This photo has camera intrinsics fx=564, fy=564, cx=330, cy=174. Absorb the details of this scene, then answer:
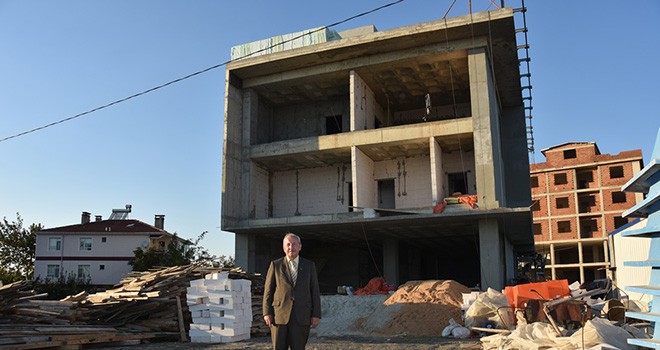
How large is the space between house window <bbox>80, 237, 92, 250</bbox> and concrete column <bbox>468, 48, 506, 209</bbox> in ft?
119

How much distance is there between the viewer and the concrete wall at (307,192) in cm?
2881

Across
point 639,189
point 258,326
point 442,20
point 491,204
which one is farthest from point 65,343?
point 442,20

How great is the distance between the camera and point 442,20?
74.2 feet

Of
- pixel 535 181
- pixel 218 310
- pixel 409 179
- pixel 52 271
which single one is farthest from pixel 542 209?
pixel 218 310

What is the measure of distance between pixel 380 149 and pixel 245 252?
816 cm

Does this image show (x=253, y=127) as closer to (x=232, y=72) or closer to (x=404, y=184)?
(x=232, y=72)

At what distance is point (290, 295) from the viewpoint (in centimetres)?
659

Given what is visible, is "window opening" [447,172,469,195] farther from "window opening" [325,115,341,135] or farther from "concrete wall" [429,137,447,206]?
"window opening" [325,115,341,135]

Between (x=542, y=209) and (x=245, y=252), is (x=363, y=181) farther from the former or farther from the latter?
(x=542, y=209)

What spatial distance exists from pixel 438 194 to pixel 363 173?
12.1 feet

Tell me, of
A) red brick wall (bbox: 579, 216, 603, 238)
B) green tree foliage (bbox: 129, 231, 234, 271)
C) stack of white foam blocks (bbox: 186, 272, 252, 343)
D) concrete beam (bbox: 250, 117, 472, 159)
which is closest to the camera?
stack of white foam blocks (bbox: 186, 272, 252, 343)

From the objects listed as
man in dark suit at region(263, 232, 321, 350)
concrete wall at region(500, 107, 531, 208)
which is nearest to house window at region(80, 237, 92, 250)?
concrete wall at region(500, 107, 531, 208)

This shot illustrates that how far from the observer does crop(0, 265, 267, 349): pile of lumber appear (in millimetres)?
10438

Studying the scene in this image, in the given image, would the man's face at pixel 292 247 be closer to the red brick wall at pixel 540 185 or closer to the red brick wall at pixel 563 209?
the red brick wall at pixel 563 209
